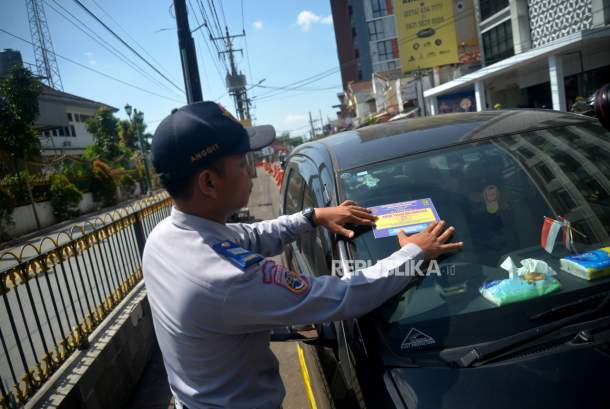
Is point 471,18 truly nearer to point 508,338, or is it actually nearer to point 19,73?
point 19,73

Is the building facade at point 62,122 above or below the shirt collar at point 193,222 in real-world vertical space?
above

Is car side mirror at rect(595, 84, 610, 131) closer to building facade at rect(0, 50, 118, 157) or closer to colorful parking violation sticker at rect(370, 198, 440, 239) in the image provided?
colorful parking violation sticker at rect(370, 198, 440, 239)

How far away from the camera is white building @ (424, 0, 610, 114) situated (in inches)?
600

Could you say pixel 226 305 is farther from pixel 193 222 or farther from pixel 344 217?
pixel 344 217

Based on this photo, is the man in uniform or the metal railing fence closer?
the man in uniform

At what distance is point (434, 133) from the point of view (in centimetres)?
211

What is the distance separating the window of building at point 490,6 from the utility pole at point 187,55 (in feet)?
69.2

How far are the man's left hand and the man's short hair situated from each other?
0.61m

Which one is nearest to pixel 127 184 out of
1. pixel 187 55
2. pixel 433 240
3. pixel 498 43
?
pixel 498 43

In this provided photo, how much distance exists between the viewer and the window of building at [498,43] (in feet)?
71.3

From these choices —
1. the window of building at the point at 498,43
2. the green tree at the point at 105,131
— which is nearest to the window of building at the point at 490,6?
the window of building at the point at 498,43

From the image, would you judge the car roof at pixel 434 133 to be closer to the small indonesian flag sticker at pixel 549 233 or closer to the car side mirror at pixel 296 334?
the small indonesian flag sticker at pixel 549 233

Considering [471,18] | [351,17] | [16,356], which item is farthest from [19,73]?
[351,17]

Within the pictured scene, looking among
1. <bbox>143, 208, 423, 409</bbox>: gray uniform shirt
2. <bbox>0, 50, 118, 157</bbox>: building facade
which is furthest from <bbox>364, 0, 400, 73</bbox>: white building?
<bbox>143, 208, 423, 409</bbox>: gray uniform shirt
